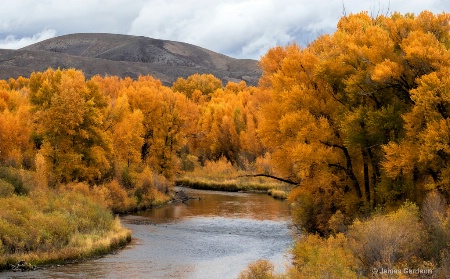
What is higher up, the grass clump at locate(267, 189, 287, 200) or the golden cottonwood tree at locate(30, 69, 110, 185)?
the golden cottonwood tree at locate(30, 69, 110, 185)

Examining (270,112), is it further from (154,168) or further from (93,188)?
(154,168)

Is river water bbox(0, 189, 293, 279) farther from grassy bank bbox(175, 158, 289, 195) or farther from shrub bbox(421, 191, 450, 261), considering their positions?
grassy bank bbox(175, 158, 289, 195)

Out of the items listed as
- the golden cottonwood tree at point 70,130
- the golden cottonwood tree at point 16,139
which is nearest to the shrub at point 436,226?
the golden cottonwood tree at point 70,130

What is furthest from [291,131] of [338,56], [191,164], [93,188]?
[191,164]

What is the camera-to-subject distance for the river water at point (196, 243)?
2783 cm

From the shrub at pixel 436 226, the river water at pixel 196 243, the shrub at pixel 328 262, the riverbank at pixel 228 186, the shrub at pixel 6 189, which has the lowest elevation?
the river water at pixel 196 243

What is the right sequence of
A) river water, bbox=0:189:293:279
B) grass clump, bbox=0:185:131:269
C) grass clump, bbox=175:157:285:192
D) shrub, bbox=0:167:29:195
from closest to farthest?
1. river water, bbox=0:189:293:279
2. grass clump, bbox=0:185:131:269
3. shrub, bbox=0:167:29:195
4. grass clump, bbox=175:157:285:192

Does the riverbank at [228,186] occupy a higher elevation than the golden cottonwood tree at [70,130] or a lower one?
lower

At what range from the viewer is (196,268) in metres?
29.1

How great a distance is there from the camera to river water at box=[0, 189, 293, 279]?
91.3 feet

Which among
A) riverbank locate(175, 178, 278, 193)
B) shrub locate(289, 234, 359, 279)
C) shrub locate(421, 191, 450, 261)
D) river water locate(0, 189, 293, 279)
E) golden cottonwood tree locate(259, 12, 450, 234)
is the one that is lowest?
river water locate(0, 189, 293, 279)

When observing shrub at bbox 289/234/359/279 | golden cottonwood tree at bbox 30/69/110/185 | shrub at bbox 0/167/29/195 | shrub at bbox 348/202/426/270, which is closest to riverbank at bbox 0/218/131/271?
shrub at bbox 0/167/29/195

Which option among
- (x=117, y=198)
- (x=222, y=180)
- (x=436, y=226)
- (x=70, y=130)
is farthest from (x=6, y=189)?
(x=222, y=180)

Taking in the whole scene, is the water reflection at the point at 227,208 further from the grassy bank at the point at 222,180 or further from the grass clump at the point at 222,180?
the grass clump at the point at 222,180
